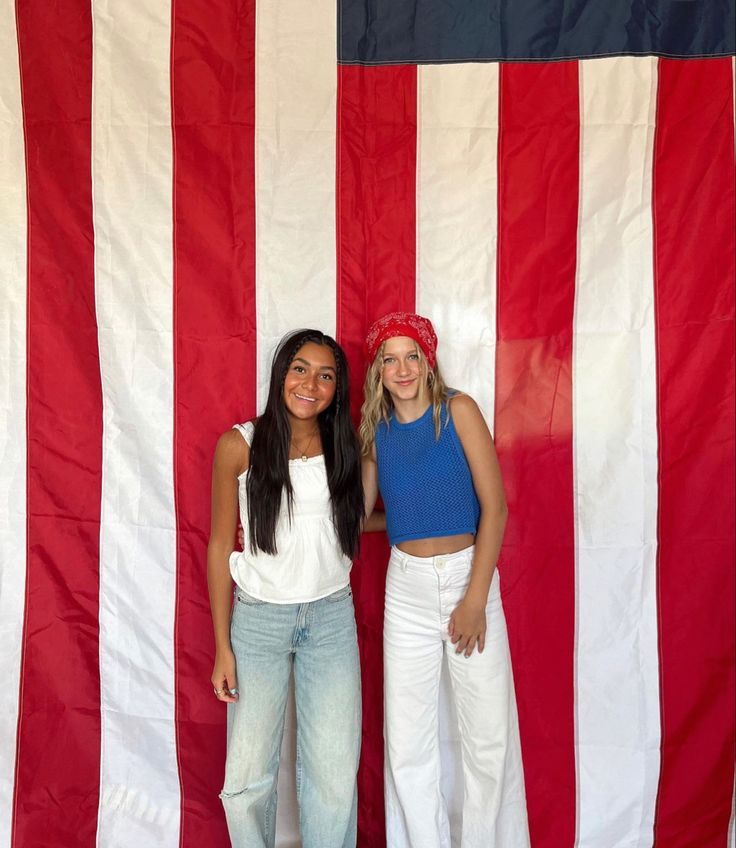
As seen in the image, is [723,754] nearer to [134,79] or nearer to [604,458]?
[604,458]

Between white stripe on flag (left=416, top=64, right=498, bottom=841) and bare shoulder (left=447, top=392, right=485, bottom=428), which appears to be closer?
bare shoulder (left=447, top=392, right=485, bottom=428)

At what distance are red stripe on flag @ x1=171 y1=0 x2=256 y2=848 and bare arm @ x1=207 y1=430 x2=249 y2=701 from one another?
0.29 metres

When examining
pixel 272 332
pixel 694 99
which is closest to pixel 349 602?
pixel 272 332

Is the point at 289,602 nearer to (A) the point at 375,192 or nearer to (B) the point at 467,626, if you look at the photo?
(B) the point at 467,626

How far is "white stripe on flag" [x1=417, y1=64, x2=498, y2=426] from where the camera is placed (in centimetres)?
223

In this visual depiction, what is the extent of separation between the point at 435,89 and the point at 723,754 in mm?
2133

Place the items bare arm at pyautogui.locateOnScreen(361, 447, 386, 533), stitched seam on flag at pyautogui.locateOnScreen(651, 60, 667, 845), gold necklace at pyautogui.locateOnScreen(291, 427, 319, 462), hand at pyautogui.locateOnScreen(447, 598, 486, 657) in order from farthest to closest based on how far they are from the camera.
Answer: stitched seam on flag at pyautogui.locateOnScreen(651, 60, 667, 845) < bare arm at pyautogui.locateOnScreen(361, 447, 386, 533) < gold necklace at pyautogui.locateOnScreen(291, 427, 319, 462) < hand at pyautogui.locateOnScreen(447, 598, 486, 657)

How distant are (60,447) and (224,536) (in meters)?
0.66

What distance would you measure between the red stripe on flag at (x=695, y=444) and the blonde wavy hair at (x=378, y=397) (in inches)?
27.3

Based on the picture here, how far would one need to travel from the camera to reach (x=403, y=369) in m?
1.97

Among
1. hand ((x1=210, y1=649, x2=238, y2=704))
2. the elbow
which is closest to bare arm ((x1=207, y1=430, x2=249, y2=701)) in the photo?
hand ((x1=210, y1=649, x2=238, y2=704))

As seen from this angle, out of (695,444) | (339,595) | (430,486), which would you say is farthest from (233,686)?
(695,444)

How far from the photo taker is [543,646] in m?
2.25

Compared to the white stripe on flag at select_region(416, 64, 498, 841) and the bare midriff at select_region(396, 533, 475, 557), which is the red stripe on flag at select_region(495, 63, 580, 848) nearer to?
the white stripe on flag at select_region(416, 64, 498, 841)
